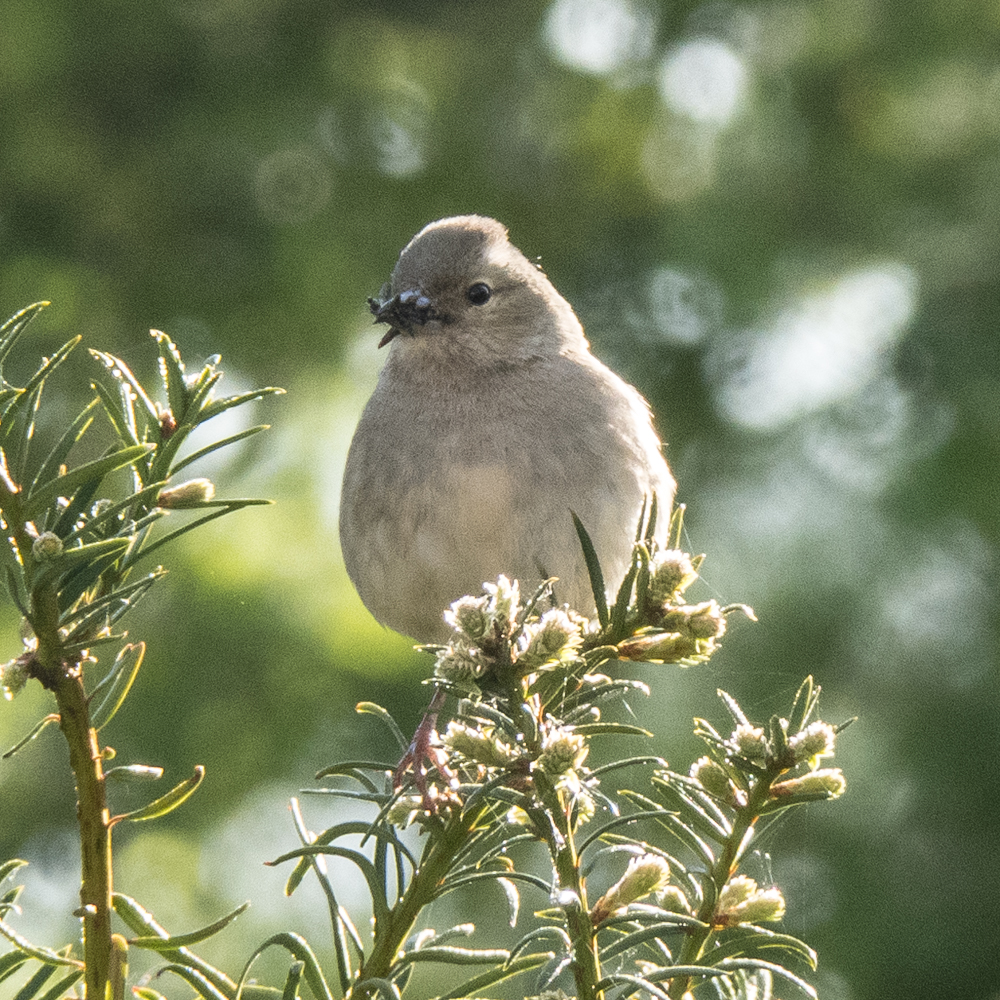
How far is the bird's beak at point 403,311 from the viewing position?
328 centimetres

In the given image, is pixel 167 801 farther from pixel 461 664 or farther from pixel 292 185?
pixel 292 185

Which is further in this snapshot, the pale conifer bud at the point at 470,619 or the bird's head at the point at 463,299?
the bird's head at the point at 463,299

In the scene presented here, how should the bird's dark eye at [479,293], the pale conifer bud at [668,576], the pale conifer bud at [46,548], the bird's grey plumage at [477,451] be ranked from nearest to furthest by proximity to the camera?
the pale conifer bud at [46,548] < the pale conifer bud at [668,576] < the bird's grey plumage at [477,451] < the bird's dark eye at [479,293]

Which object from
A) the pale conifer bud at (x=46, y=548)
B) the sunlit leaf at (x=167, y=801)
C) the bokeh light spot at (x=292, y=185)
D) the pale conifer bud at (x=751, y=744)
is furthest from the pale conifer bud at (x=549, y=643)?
the bokeh light spot at (x=292, y=185)

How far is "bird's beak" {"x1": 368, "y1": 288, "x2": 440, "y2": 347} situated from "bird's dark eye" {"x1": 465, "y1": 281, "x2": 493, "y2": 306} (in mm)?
118

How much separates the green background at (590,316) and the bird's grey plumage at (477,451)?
1.02 m

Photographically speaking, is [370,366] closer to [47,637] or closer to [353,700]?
[353,700]

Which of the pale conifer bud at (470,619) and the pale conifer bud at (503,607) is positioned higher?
the pale conifer bud at (503,607)

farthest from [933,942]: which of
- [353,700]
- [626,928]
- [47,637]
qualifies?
[47,637]

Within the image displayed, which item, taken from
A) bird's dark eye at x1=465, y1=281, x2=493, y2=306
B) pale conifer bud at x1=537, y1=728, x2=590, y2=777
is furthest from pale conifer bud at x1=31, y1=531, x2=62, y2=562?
bird's dark eye at x1=465, y1=281, x2=493, y2=306

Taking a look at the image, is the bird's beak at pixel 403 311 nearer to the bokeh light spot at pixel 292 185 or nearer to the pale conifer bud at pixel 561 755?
the bokeh light spot at pixel 292 185

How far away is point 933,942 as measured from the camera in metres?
4.05

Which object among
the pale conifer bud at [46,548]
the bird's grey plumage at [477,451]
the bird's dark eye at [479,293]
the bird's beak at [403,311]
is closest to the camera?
the pale conifer bud at [46,548]

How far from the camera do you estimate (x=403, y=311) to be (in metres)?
3.30
